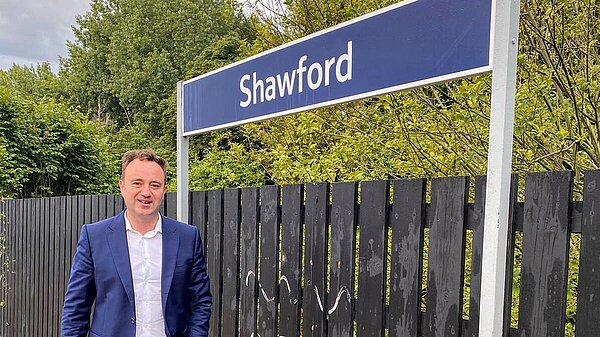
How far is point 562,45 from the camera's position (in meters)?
3.42

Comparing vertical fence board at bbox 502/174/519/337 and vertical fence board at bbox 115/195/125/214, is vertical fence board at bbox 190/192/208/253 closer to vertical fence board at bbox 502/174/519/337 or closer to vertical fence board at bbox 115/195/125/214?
vertical fence board at bbox 115/195/125/214

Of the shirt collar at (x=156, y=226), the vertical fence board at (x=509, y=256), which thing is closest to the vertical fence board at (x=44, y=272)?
the shirt collar at (x=156, y=226)

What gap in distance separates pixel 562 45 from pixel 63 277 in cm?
440

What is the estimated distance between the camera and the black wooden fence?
181 centimetres

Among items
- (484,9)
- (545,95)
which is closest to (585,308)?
(484,9)

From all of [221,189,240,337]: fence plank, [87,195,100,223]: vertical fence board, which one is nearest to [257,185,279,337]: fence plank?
[221,189,240,337]: fence plank

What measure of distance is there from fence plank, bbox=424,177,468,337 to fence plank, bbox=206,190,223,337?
5.25 feet

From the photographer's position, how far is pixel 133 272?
2.38 m

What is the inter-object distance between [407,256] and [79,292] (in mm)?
1365

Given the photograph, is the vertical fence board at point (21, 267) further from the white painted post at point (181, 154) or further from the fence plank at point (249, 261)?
the fence plank at point (249, 261)

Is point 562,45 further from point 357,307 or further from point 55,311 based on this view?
point 55,311

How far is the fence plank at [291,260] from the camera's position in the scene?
9.40ft

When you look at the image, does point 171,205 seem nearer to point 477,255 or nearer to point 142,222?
point 142,222

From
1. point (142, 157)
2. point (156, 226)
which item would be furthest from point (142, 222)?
point (142, 157)
